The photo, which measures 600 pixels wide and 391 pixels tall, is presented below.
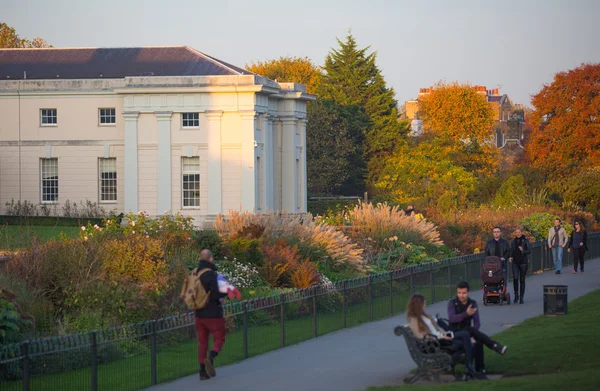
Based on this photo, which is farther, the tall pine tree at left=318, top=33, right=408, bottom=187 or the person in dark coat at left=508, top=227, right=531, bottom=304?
the tall pine tree at left=318, top=33, right=408, bottom=187

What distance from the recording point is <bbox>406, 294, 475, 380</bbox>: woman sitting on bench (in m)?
14.9

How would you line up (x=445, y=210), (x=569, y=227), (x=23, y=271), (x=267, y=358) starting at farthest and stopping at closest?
(x=445, y=210) → (x=569, y=227) → (x=23, y=271) → (x=267, y=358)

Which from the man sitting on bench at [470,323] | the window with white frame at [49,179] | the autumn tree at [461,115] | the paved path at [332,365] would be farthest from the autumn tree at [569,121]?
the man sitting on bench at [470,323]

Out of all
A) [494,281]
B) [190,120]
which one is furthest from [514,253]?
[190,120]

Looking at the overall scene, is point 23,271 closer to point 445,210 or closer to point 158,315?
point 158,315

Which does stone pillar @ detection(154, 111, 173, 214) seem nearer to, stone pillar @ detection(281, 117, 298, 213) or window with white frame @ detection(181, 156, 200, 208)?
window with white frame @ detection(181, 156, 200, 208)

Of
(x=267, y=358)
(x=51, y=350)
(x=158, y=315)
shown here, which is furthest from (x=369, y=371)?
(x=158, y=315)

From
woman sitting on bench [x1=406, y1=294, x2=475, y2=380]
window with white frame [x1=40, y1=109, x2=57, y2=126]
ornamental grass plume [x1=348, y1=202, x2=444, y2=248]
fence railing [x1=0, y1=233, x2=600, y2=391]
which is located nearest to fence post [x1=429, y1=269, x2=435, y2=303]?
fence railing [x1=0, y1=233, x2=600, y2=391]

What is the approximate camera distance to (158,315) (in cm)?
2117

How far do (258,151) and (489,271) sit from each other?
32.5m

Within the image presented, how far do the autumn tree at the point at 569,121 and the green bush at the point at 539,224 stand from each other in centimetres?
2711

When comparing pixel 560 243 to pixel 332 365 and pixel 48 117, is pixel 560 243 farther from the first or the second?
pixel 48 117

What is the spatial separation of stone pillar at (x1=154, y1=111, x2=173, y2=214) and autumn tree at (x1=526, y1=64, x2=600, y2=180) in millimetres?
29290

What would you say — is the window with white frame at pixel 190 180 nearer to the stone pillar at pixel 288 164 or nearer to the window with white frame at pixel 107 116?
the window with white frame at pixel 107 116
